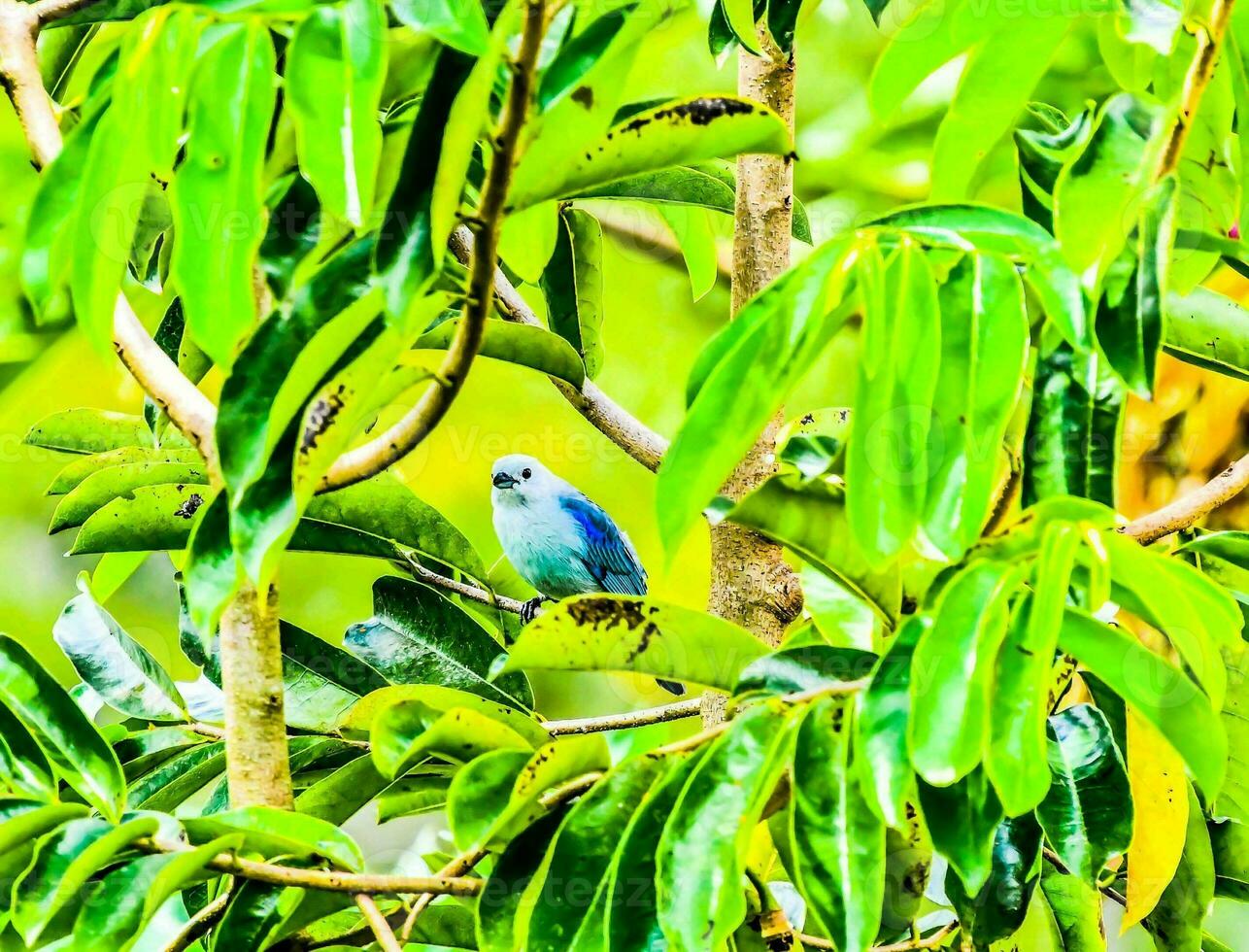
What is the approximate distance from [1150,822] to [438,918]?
490mm

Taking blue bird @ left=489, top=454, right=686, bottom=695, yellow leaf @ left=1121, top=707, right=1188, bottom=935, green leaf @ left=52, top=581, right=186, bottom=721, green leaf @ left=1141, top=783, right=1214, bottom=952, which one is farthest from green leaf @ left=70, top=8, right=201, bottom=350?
blue bird @ left=489, top=454, right=686, bottom=695

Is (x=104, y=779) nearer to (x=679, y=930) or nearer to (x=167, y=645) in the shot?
(x=679, y=930)

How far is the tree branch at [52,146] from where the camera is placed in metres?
0.76

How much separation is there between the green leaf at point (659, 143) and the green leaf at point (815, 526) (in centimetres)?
18

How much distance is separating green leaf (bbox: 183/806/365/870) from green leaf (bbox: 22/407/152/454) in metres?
0.57

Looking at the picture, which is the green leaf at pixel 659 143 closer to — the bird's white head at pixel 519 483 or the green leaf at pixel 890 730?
the green leaf at pixel 890 730

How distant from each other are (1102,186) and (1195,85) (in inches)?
2.3

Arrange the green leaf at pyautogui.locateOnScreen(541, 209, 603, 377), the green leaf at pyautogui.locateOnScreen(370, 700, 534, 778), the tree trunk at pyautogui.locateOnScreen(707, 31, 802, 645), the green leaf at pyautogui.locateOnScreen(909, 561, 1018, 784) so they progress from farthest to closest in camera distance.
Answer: the green leaf at pyautogui.locateOnScreen(541, 209, 603, 377) → the tree trunk at pyautogui.locateOnScreen(707, 31, 802, 645) → the green leaf at pyautogui.locateOnScreen(370, 700, 534, 778) → the green leaf at pyautogui.locateOnScreen(909, 561, 1018, 784)

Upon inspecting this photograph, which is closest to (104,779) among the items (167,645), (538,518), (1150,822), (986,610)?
(986,610)

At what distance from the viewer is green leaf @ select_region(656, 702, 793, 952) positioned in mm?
539

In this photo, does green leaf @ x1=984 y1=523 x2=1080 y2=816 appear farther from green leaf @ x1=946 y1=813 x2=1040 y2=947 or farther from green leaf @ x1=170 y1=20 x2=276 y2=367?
green leaf @ x1=170 y1=20 x2=276 y2=367

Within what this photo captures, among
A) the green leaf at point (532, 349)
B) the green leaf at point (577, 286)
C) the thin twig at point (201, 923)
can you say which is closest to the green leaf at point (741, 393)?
the green leaf at point (532, 349)

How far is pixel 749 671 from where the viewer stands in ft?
2.16

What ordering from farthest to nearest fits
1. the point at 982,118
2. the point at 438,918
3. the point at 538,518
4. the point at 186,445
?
the point at 538,518 < the point at 186,445 < the point at 438,918 < the point at 982,118
